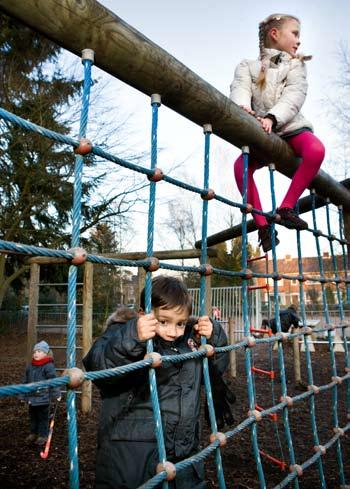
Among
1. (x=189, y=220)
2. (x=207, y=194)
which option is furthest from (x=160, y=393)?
(x=189, y=220)

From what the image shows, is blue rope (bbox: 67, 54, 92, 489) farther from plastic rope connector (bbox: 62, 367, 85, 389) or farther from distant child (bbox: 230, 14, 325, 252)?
distant child (bbox: 230, 14, 325, 252)

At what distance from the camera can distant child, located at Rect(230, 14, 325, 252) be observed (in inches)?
71.7

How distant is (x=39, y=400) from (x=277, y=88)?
109 inches

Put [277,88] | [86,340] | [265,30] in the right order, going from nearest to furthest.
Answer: [277,88] → [265,30] → [86,340]

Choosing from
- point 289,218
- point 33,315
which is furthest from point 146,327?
point 33,315

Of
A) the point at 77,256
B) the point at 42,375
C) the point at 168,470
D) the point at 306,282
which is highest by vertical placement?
the point at 306,282

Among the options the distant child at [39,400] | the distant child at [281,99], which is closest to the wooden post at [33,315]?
the distant child at [39,400]

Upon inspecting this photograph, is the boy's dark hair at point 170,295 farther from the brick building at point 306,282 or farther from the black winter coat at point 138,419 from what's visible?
the brick building at point 306,282

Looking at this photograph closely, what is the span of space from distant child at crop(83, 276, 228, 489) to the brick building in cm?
1067

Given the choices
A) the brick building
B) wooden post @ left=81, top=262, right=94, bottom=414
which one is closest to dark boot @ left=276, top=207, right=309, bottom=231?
wooden post @ left=81, top=262, right=94, bottom=414

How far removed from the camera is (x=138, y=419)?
1.25 metres

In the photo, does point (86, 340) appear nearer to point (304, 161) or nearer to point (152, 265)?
point (304, 161)

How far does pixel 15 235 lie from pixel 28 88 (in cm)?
277

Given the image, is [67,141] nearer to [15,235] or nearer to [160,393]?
[160,393]
